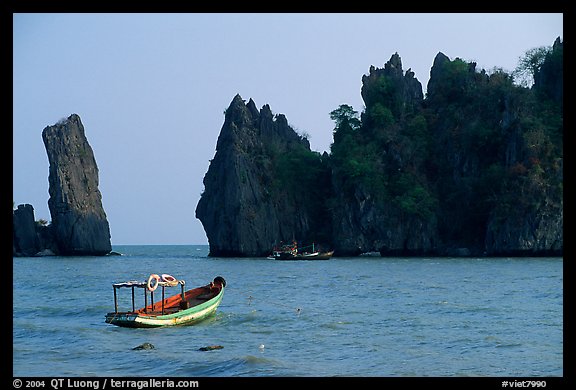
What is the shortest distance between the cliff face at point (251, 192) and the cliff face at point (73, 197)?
52.4 ft

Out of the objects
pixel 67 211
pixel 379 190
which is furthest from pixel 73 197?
pixel 379 190

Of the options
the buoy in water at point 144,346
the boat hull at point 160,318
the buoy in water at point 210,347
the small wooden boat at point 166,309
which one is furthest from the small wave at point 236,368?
the small wooden boat at point 166,309

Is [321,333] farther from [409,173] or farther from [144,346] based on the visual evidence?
[409,173]

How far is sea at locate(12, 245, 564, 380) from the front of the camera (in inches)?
834

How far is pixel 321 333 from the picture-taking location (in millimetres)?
28172

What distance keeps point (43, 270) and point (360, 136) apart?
48752 mm

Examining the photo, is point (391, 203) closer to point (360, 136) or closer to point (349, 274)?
point (360, 136)

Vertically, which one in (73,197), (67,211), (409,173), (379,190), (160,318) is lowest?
(160,318)

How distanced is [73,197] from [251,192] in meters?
27.4

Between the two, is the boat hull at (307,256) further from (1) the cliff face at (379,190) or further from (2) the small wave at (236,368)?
(2) the small wave at (236,368)

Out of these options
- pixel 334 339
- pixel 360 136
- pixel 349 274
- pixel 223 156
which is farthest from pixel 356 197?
pixel 334 339

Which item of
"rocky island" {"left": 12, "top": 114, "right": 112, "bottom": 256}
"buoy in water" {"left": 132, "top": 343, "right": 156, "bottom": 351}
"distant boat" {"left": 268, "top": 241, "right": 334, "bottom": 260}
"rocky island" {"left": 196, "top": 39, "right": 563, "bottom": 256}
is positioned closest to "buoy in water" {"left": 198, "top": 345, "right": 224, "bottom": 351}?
"buoy in water" {"left": 132, "top": 343, "right": 156, "bottom": 351}

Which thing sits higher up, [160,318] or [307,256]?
[307,256]
